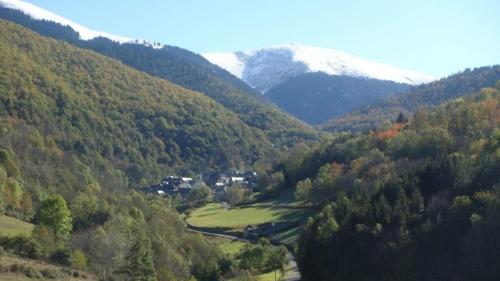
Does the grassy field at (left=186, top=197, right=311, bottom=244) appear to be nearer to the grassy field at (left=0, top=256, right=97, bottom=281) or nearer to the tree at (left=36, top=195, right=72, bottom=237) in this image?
the tree at (left=36, top=195, right=72, bottom=237)

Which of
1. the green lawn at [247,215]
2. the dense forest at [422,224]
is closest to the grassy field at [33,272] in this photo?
the dense forest at [422,224]

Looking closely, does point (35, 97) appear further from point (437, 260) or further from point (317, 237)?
point (437, 260)

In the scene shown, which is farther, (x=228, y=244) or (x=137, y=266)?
(x=228, y=244)

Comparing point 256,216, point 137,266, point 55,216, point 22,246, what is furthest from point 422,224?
point 256,216

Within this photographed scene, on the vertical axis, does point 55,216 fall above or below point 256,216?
above

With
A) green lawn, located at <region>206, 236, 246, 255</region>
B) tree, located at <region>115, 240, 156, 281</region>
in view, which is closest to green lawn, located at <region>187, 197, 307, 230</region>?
green lawn, located at <region>206, 236, 246, 255</region>

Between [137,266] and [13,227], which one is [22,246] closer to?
[13,227]

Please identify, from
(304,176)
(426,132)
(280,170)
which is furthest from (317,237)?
(280,170)

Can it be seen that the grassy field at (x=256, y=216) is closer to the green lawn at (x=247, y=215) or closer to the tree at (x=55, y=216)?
the green lawn at (x=247, y=215)
